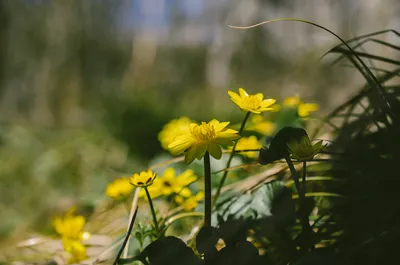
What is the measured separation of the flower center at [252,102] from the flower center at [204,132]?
0.07 meters

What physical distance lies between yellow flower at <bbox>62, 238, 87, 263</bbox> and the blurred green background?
291mm

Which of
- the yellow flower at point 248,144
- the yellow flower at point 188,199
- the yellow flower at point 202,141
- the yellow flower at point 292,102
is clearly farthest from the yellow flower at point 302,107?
the yellow flower at point 202,141

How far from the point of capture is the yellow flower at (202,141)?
47cm

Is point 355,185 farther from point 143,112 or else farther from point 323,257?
point 143,112

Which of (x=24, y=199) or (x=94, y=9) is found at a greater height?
(x=94, y=9)

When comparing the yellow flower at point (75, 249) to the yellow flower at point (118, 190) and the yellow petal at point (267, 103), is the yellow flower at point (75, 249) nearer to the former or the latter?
the yellow flower at point (118, 190)

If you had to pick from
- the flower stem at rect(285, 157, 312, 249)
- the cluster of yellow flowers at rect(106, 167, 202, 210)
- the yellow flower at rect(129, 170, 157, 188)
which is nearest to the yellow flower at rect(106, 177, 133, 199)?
the cluster of yellow flowers at rect(106, 167, 202, 210)

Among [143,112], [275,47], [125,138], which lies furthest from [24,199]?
[275,47]

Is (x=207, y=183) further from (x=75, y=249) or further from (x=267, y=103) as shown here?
(x=75, y=249)

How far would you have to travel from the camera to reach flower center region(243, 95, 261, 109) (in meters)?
0.54

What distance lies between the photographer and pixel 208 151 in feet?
1.56

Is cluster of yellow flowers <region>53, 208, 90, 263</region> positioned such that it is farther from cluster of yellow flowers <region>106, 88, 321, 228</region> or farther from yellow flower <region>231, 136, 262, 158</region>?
yellow flower <region>231, 136, 262, 158</region>

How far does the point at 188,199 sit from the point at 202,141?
23 cm

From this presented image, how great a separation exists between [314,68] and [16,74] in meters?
7.92
